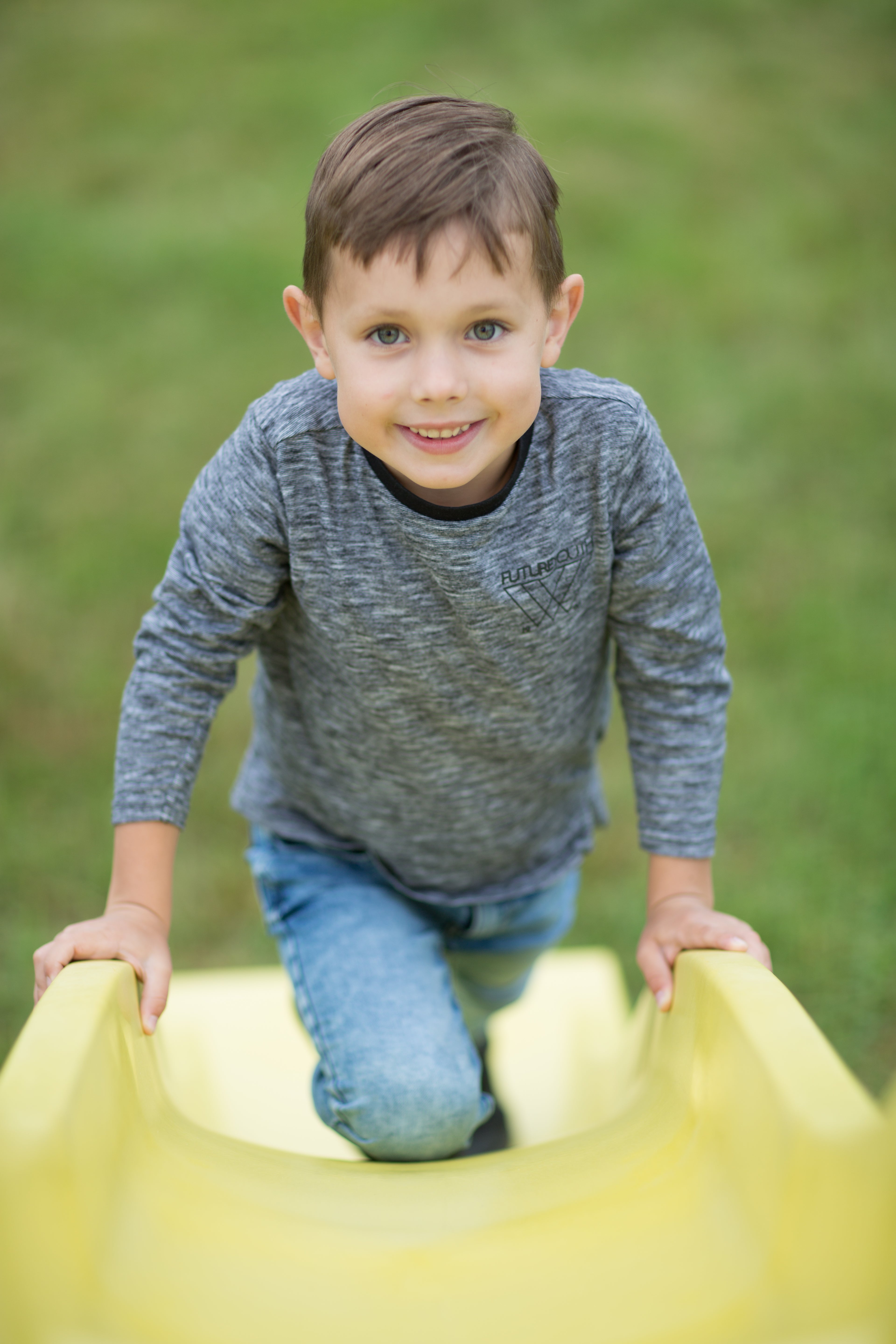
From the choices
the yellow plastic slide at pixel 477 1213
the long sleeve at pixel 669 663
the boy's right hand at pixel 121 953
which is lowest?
the yellow plastic slide at pixel 477 1213

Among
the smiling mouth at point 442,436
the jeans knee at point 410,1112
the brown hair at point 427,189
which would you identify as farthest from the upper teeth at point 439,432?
the jeans knee at point 410,1112

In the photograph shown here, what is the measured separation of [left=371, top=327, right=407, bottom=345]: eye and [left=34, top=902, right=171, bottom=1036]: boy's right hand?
46 centimetres

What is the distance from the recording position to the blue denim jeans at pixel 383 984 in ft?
3.38

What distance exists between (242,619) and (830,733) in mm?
1377

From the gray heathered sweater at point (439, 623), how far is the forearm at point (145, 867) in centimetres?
2

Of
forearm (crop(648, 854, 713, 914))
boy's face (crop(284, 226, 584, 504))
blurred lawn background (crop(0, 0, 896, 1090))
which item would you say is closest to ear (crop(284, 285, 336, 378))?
boy's face (crop(284, 226, 584, 504))

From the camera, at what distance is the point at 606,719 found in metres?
1.25

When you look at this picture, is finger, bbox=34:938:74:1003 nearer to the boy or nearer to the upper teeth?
the boy

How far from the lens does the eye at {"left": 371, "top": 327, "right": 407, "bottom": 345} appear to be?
0.86 meters

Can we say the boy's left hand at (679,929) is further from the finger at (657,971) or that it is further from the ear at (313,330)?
the ear at (313,330)

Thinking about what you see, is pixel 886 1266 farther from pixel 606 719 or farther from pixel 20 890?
pixel 20 890

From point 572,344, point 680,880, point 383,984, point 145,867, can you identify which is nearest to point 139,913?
point 145,867

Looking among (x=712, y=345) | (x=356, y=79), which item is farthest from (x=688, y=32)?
(x=712, y=345)

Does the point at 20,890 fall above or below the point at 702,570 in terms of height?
below
